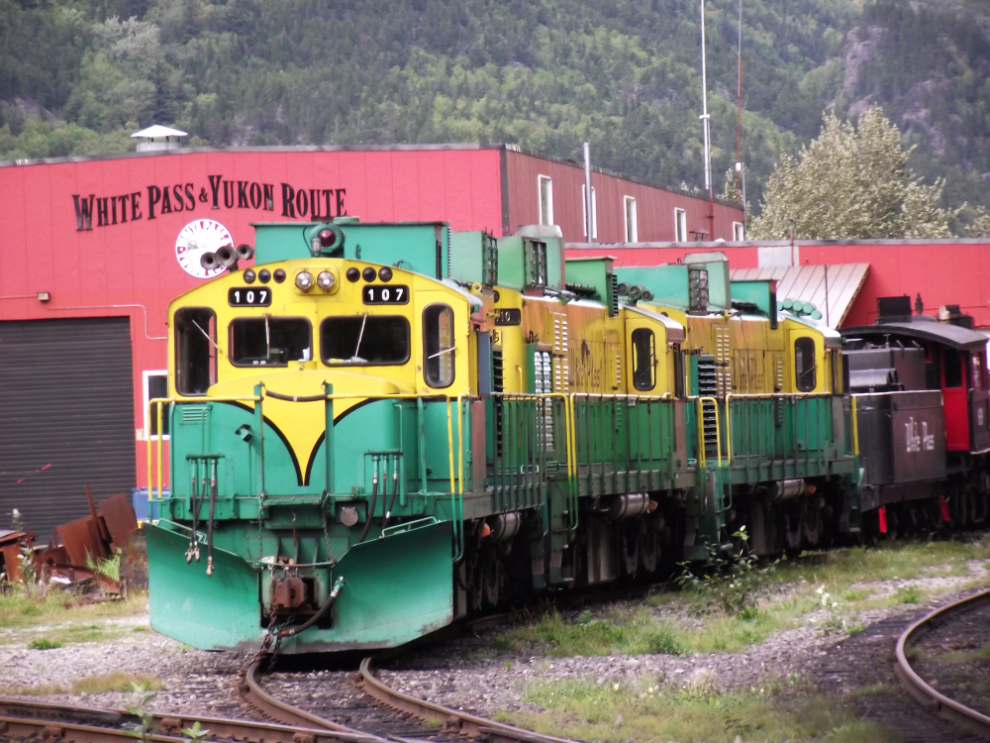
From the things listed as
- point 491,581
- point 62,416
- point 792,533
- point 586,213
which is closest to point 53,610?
point 491,581

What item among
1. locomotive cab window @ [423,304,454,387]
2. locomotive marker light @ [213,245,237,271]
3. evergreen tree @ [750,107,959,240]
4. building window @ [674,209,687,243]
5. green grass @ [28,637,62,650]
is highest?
evergreen tree @ [750,107,959,240]

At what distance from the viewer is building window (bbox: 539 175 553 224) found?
2676 cm

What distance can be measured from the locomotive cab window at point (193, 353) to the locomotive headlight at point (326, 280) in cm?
102

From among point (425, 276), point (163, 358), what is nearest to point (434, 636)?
point (425, 276)

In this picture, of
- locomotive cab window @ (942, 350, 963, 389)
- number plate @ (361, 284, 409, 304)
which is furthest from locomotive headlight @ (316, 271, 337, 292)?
locomotive cab window @ (942, 350, 963, 389)

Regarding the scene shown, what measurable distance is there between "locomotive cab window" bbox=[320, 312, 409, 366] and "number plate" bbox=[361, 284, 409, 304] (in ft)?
0.39

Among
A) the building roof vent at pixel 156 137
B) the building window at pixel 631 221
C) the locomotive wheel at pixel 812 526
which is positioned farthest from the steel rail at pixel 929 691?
the building window at pixel 631 221

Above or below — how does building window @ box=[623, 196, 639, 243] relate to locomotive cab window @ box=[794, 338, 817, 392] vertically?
above

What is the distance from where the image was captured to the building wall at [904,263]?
2839 centimetres

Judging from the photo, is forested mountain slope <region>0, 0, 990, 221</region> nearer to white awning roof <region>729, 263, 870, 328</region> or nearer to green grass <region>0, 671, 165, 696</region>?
white awning roof <region>729, 263, 870, 328</region>

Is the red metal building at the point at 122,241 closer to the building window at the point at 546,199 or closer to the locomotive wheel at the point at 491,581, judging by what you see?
the building window at the point at 546,199

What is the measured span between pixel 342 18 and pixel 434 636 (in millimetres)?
131279

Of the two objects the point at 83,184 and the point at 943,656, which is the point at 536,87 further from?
the point at 943,656

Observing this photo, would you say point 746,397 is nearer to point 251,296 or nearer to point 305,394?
point 251,296
